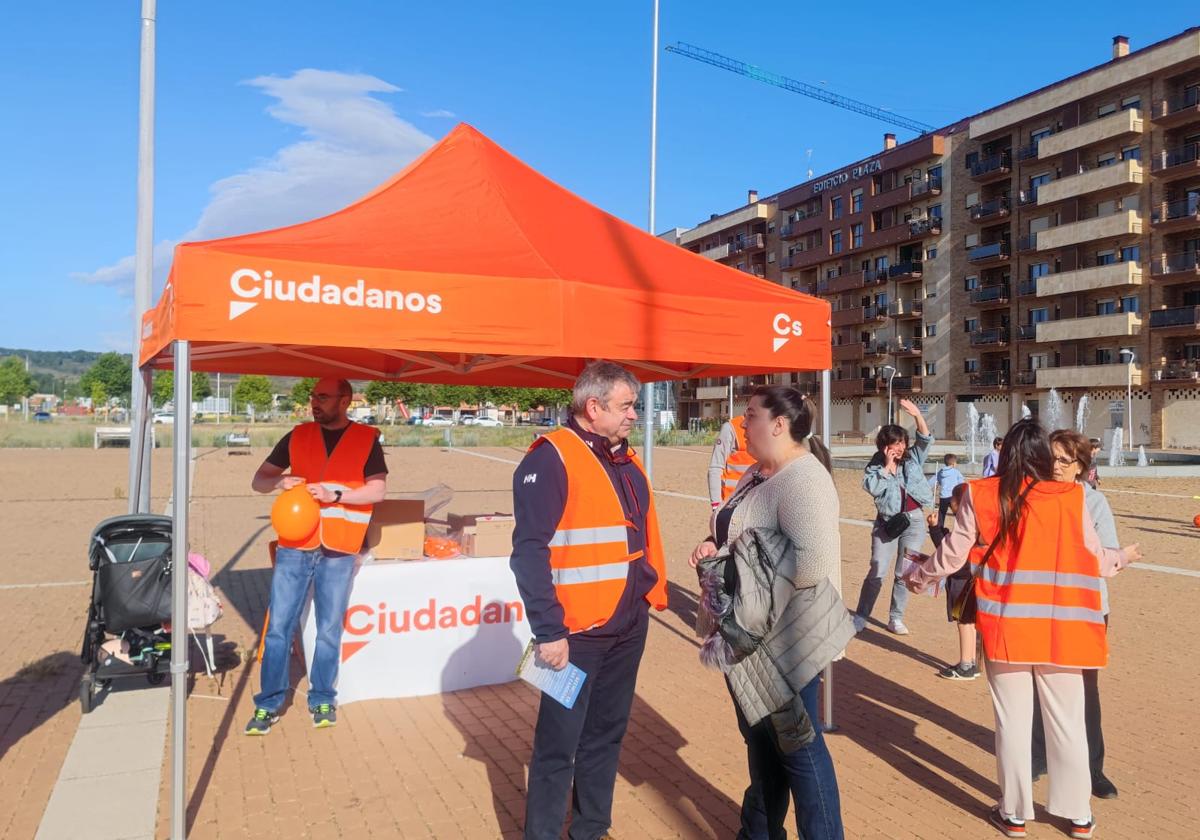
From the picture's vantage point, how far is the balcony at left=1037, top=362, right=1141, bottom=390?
158 feet

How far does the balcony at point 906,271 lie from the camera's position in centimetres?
6122

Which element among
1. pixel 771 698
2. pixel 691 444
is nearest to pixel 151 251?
pixel 771 698

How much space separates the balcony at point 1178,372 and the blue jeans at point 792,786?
52070 mm

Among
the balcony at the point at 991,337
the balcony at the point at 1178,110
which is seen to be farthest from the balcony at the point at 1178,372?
the balcony at the point at 1178,110

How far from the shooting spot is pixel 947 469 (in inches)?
392

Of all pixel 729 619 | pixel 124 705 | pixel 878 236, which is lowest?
pixel 124 705

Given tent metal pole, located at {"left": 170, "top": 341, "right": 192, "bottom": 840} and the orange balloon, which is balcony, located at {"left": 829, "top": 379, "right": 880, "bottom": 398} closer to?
the orange balloon

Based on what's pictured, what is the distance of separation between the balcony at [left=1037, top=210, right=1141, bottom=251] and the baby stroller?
52.8 meters

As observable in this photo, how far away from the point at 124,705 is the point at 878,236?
64530 millimetres

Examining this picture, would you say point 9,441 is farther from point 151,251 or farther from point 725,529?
point 725,529

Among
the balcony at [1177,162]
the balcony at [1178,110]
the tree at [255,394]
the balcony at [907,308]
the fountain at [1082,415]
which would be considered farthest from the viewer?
the tree at [255,394]

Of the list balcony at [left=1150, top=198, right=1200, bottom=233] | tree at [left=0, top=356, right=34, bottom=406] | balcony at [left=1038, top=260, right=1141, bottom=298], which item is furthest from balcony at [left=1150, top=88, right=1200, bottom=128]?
tree at [left=0, top=356, right=34, bottom=406]

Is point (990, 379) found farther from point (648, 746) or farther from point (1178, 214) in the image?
point (648, 746)

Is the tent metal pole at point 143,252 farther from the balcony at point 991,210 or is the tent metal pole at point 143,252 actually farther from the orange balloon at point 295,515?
the balcony at point 991,210
